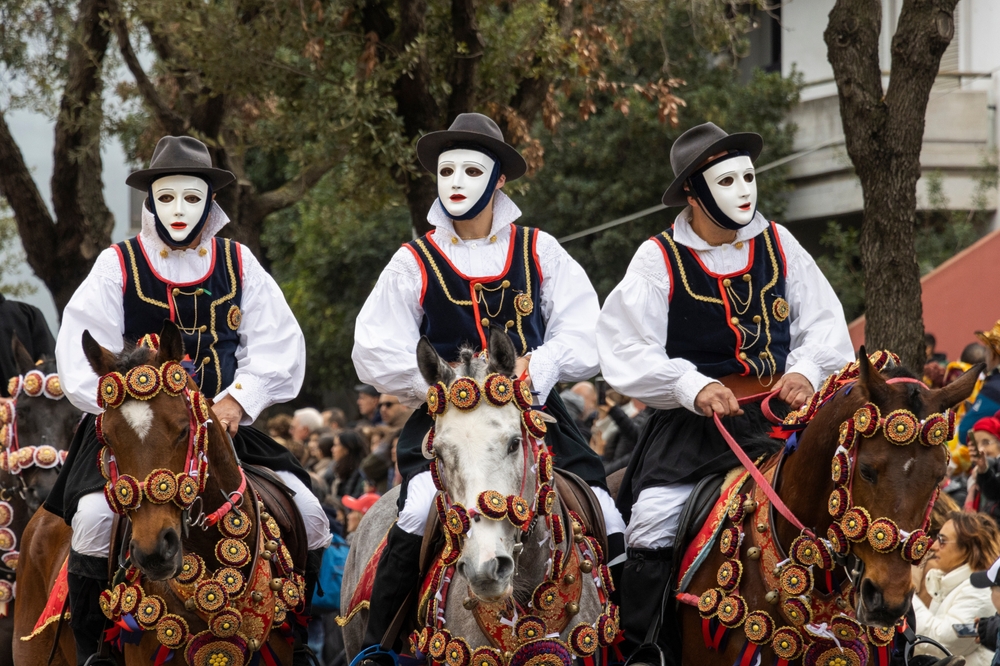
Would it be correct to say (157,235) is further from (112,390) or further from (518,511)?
(518,511)

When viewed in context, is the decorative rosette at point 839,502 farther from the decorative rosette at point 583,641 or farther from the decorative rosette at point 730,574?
the decorative rosette at point 583,641

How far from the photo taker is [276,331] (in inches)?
269

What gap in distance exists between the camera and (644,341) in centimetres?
639

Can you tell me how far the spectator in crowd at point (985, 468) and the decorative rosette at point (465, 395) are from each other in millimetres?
4417

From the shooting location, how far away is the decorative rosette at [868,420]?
4887 mm

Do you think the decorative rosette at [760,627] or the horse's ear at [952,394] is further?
the decorative rosette at [760,627]

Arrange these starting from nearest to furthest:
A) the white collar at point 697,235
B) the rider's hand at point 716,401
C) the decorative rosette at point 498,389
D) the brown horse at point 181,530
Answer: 1. the decorative rosette at point 498,389
2. the brown horse at point 181,530
3. the rider's hand at point 716,401
4. the white collar at point 697,235

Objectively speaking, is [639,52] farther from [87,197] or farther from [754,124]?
[87,197]

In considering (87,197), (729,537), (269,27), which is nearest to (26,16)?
(87,197)

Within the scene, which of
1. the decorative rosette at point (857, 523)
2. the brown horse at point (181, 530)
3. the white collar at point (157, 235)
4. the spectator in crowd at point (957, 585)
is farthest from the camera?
the spectator in crowd at point (957, 585)

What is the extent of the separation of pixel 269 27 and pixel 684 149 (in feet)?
21.6

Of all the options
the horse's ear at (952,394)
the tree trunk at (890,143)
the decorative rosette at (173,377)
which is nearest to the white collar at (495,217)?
the decorative rosette at (173,377)

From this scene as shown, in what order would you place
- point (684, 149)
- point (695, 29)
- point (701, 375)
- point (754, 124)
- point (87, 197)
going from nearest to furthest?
point (701, 375) < point (684, 149) < point (695, 29) < point (87, 197) < point (754, 124)

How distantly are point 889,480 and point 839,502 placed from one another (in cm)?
23
